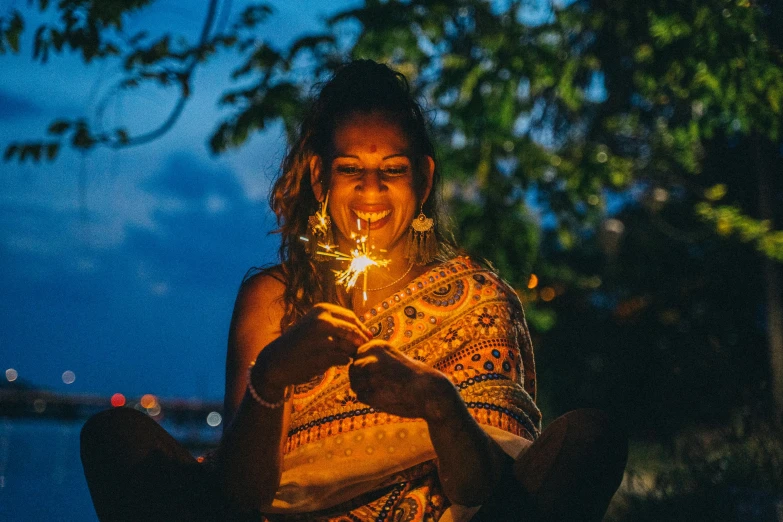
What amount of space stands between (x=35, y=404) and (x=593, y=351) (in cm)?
6276

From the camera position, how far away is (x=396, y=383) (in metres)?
2.30

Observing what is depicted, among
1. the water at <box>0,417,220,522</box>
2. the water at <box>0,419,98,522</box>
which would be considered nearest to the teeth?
the water at <box>0,417,220,522</box>

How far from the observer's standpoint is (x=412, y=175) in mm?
3088

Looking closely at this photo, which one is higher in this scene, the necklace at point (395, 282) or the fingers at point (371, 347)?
A: the necklace at point (395, 282)

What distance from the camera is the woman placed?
2.37 metres

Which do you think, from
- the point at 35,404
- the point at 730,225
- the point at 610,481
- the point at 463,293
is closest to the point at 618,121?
the point at 730,225

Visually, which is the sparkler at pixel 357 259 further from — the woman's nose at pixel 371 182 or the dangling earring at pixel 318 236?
the woman's nose at pixel 371 182

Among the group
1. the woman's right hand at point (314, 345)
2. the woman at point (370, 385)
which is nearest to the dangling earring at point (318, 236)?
the woman at point (370, 385)

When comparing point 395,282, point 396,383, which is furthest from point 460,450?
point 395,282

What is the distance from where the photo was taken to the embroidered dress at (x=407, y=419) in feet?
9.06

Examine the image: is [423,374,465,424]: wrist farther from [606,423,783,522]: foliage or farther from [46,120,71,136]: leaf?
[46,120,71,136]: leaf

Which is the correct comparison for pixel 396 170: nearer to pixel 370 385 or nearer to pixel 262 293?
pixel 262 293

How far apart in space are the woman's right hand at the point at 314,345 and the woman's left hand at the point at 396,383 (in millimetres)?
50

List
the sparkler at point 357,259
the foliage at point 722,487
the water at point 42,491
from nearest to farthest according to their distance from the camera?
the sparkler at point 357,259, the foliage at point 722,487, the water at point 42,491
